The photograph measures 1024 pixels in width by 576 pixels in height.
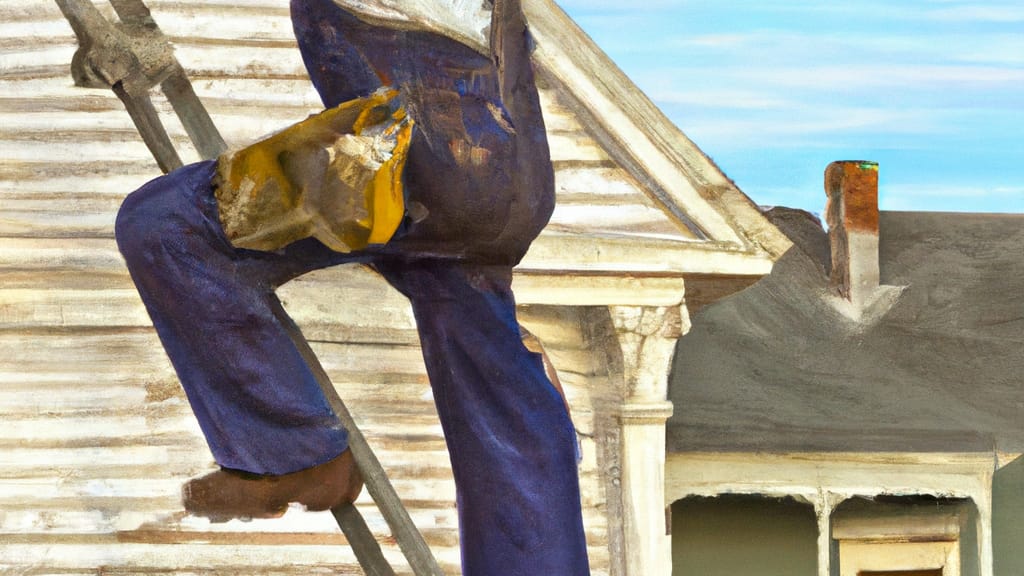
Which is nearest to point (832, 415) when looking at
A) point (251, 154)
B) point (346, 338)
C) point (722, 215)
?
point (722, 215)

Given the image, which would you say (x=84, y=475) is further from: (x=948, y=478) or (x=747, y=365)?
(x=948, y=478)

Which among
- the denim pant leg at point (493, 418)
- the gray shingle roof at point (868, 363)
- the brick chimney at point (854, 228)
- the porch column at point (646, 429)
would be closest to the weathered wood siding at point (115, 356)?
the porch column at point (646, 429)

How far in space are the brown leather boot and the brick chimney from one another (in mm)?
5111

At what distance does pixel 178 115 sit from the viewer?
2.86 metres

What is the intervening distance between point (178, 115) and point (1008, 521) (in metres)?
5.54

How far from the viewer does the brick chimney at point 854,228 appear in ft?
25.0

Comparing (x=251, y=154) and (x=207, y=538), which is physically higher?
(x=251, y=154)

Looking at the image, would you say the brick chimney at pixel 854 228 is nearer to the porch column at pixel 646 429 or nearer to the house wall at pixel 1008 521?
the house wall at pixel 1008 521

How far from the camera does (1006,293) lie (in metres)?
7.42

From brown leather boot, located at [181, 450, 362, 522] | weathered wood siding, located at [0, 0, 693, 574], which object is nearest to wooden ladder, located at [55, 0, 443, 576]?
brown leather boot, located at [181, 450, 362, 522]

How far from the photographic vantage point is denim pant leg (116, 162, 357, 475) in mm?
2582

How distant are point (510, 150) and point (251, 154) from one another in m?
0.44

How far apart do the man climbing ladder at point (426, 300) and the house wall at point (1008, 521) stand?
16.2 feet

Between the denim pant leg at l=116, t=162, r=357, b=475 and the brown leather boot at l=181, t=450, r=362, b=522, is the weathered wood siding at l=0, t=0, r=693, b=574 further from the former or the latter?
the denim pant leg at l=116, t=162, r=357, b=475
